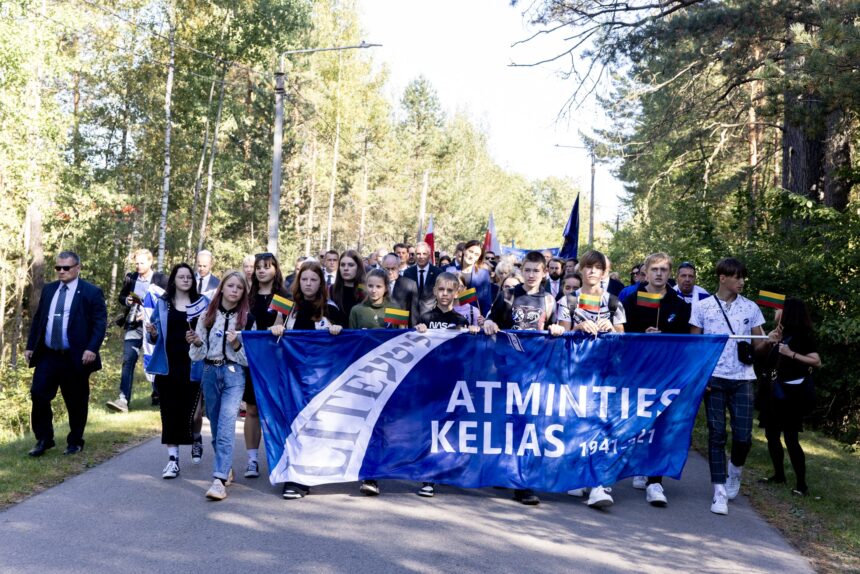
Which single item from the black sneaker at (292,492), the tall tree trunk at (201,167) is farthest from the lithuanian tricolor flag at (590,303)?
the tall tree trunk at (201,167)

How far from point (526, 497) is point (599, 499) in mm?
588

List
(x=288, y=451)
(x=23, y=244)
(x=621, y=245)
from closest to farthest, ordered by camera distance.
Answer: (x=288, y=451) < (x=23, y=244) < (x=621, y=245)

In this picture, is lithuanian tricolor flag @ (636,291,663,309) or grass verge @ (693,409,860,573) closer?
grass verge @ (693,409,860,573)

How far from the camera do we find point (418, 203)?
223 ft

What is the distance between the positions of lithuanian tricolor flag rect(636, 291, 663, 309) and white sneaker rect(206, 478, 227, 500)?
415 centimetres

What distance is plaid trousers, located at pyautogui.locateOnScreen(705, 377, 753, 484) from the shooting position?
724 cm

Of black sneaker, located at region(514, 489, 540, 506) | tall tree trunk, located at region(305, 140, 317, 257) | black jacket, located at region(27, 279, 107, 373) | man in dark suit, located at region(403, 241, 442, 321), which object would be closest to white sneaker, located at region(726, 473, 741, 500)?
black sneaker, located at region(514, 489, 540, 506)

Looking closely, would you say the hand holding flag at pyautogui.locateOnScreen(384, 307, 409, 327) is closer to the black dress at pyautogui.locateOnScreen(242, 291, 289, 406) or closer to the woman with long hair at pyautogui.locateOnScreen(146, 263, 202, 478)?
the black dress at pyautogui.locateOnScreen(242, 291, 289, 406)

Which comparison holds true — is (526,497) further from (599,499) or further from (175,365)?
(175,365)

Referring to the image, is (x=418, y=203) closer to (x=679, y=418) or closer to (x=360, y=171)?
(x=360, y=171)

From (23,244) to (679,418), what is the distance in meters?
20.0

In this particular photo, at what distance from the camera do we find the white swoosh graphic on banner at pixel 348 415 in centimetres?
720

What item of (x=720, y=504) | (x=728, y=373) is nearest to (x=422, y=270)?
(x=728, y=373)

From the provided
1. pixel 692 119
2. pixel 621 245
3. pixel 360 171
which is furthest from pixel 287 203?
pixel 692 119
